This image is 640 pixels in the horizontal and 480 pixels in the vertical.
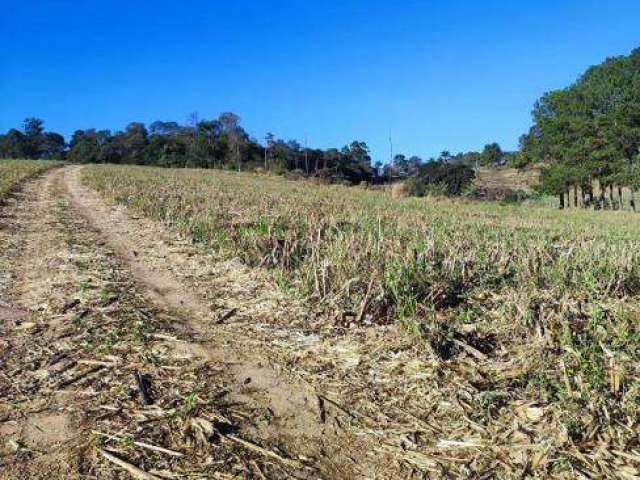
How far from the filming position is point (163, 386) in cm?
371

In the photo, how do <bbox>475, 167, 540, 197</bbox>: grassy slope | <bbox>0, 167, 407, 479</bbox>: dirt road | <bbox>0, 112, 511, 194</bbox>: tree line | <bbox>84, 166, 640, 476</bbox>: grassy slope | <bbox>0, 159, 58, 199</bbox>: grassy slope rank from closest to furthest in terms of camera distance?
<bbox>0, 167, 407, 479</bbox>: dirt road < <bbox>84, 166, 640, 476</bbox>: grassy slope < <bbox>0, 159, 58, 199</bbox>: grassy slope < <bbox>475, 167, 540, 197</bbox>: grassy slope < <bbox>0, 112, 511, 194</bbox>: tree line

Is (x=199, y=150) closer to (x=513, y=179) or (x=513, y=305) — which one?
(x=513, y=179)

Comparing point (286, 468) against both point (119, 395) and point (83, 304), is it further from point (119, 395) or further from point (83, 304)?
point (83, 304)

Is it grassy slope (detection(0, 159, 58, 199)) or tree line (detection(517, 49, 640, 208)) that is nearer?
grassy slope (detection(0, 159, 58, 199))

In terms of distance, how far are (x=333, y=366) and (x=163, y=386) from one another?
1232 millimetres

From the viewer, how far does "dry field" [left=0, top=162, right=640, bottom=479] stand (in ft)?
9.70

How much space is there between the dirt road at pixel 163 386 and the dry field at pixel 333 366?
0.6 inches

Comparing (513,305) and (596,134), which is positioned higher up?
(596,134)

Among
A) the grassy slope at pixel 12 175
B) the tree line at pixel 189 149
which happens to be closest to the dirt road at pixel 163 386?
the grassy slope at pixel 12 175

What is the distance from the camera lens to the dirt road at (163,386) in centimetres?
292

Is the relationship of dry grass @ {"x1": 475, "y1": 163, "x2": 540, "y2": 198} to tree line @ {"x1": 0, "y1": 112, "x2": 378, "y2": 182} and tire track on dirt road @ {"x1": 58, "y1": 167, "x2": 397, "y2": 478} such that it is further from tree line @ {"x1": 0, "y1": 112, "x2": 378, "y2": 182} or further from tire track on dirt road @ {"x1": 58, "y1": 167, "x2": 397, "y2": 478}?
tire track on dirt road @ {"x1": 58, "y1": 167, "x2": 397, "y2": 478}

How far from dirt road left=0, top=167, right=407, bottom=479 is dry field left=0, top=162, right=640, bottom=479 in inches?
0.6

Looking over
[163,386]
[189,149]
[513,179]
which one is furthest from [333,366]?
[189,149]

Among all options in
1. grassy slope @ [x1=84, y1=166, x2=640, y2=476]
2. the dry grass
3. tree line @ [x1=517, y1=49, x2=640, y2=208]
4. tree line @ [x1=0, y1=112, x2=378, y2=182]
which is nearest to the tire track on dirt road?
grassy slope @ [x1=84, y1=166, x2=640, y2=476]
